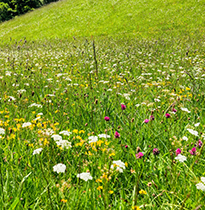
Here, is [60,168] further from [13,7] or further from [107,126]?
[13,7]

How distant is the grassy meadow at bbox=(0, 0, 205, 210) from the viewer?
5.07 feet

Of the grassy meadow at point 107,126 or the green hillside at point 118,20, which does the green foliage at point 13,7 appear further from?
the grassy meadow at point 107,126

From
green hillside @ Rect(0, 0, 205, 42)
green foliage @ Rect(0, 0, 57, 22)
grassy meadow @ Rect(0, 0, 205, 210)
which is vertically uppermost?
green foliage @ Rect(0, 0, 57, 22)

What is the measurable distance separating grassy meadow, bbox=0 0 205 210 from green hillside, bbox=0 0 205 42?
0.85ft

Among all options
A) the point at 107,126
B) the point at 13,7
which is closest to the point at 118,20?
the point at 107,126

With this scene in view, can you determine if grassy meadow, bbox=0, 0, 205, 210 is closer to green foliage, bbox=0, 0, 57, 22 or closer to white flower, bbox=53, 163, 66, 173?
white flower, bbox=53, 163, 66, 173

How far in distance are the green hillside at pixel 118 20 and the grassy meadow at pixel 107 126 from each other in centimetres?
26

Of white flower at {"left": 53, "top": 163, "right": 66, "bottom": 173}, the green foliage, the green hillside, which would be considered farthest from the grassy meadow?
the green foliage

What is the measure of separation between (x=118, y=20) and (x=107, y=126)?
61.0 ft

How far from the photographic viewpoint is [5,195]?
1536 mm

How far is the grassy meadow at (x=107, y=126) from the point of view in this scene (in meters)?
1.55

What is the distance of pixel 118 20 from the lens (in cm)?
1892

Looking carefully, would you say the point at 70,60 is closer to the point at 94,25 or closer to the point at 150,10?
the point at 94,25

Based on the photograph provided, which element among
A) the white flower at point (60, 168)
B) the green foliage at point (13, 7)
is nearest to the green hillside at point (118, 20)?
the white flower at point (60, 168)
